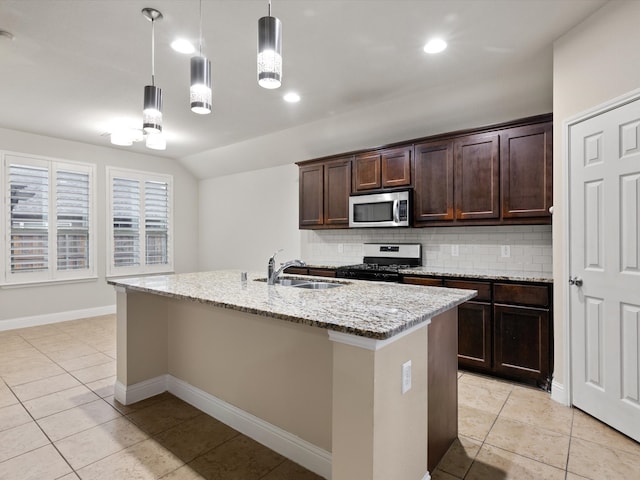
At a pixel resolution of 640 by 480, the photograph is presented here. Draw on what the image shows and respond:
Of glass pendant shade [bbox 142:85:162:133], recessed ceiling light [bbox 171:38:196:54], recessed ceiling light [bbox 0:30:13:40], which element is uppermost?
recessed ceiling light [bbox 0:30:13:40]

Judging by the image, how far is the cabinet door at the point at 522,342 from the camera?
9.21 feet

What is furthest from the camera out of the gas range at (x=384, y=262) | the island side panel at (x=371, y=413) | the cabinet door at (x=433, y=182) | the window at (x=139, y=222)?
the window at (x=139, y=222)

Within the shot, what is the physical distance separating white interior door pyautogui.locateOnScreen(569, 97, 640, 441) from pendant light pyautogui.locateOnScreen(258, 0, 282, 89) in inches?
83.7

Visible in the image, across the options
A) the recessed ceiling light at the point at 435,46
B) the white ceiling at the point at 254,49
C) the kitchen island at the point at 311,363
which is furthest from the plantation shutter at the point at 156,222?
the recessed ceiling light at the point at 435,46

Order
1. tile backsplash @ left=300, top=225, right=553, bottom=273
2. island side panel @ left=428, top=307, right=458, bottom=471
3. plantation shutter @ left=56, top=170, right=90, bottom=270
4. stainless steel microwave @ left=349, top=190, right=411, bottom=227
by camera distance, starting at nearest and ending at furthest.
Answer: island side panel @ left=428, top=307, right=458, bottom=471, tile backsplash @ left=300, top=225, right=553, bottom=273, stainless steel microwave @ left=349, top=190, right=411, bottom=227, plantation shutter @ left=56, top=170, right=90, bottom=270

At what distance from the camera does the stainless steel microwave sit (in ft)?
12.5

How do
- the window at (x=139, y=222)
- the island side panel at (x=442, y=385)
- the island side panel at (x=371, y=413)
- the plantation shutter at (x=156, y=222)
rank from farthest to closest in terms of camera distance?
the plantation shutter at (x=156, y=222), the window at (x=139, y=222), the island side panel at (x=442, y=385), the island side panel at (x=371, y=413)

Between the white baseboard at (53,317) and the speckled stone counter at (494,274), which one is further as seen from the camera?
the white baseboard at (53,317)

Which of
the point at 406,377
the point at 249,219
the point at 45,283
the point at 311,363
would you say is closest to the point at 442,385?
the point at 406,377

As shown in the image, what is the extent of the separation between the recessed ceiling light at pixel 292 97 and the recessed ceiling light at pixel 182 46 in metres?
1.09

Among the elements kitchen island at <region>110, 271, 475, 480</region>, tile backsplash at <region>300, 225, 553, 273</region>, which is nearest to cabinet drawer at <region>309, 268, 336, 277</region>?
tile backsplash at <region>300, 225, 553, 273</region>

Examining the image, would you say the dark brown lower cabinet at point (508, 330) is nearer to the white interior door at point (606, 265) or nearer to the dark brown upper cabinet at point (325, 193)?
the white interior door at point (606, 265)

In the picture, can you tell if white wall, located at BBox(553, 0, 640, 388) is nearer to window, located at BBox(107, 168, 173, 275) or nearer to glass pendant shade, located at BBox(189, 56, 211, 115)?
glass pendant shade, located at BBox(189, 56, 211, 115)

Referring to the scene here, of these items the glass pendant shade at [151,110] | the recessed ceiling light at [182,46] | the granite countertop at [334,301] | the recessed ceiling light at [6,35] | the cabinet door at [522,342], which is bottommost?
the cabinet door at [522,342]
